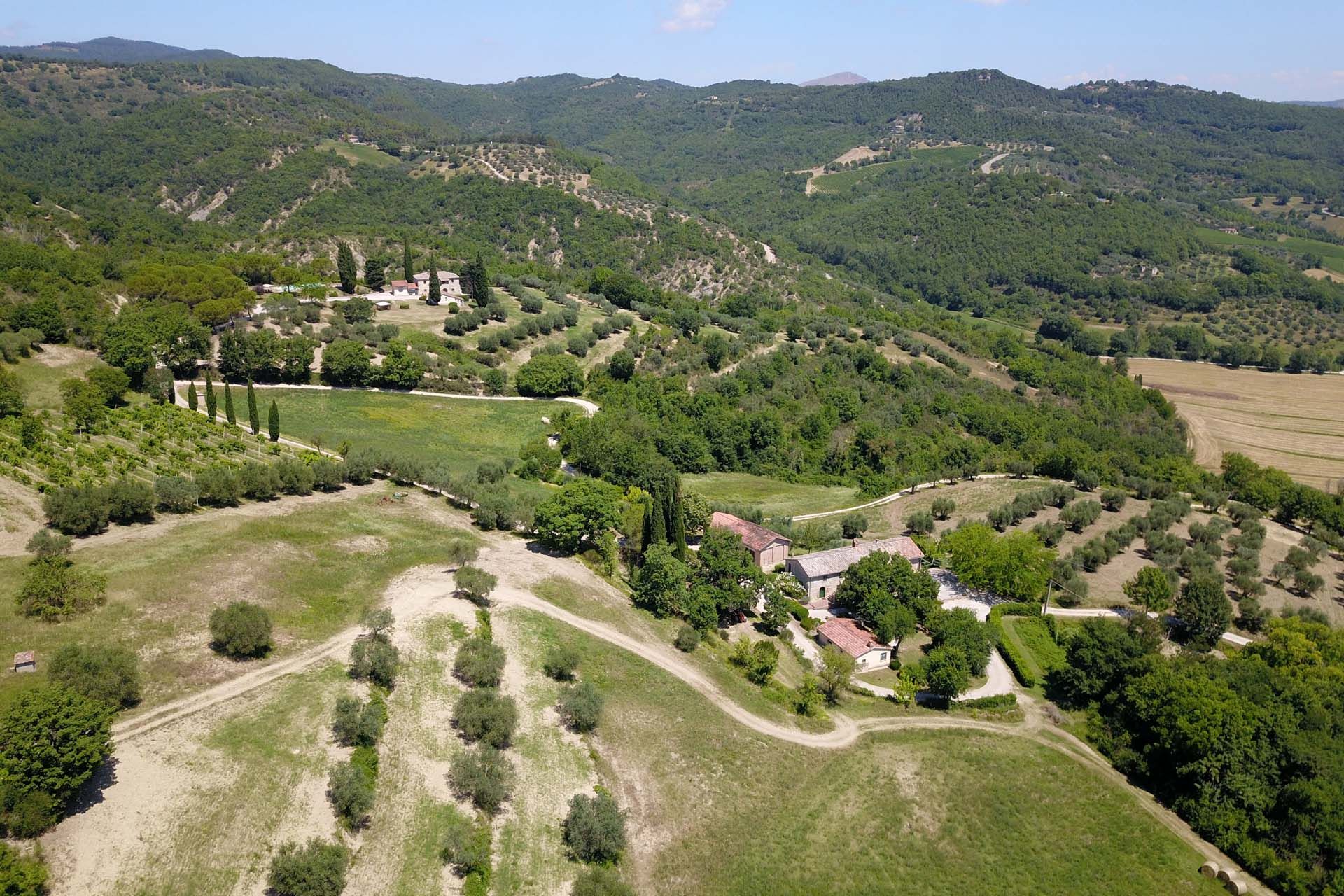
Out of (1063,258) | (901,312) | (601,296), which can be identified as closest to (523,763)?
(601,296)

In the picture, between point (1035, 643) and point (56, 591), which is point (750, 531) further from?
point (56, 591)

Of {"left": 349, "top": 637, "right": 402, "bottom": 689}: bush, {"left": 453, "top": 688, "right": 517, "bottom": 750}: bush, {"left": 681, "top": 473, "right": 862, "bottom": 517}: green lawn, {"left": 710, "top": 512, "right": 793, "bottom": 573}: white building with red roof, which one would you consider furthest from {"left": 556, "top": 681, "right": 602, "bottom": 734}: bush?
{"left": 681, "top": 473, "right": 862, "bottom": 517}: green lawn

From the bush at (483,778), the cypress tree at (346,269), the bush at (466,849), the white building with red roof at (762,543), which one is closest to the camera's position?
the bush at (466,849)

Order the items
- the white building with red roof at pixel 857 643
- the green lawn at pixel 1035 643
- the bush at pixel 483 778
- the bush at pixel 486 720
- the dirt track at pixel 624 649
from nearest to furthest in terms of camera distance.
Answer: the bush at pixel 483 778 < the bush at pixel 486 720 < the dirt track at pixel 624 649 < the white building with red roof at pixel 857 643 < the green lawn at pixel 1035 643

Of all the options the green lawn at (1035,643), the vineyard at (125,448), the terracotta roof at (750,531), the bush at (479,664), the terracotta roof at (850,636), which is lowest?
the green lawn at (1035,643)

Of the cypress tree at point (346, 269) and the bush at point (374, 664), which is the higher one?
the cypress tree at point (346, 269)

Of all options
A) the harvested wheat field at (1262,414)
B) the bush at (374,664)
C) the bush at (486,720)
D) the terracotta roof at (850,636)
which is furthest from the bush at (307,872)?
the harvested wheat field at (1262,414)

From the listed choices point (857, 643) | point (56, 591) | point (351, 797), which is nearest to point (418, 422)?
point (56, 591)

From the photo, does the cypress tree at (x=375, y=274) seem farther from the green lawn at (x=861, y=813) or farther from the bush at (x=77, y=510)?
the green lawn at (x=861, y=813)
